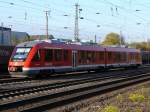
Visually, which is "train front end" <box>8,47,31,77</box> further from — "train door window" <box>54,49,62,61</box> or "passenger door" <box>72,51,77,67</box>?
→ "passenger door" <box>72,51,77,67</box>

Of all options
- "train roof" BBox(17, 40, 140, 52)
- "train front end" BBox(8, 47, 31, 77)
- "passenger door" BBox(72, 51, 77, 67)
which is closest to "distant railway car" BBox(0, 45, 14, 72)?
"train roof" BBox(17, 40, 140, 52)

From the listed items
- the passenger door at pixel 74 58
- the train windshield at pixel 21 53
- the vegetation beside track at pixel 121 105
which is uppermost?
the train windshield at pixel 21 53

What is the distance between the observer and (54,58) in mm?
30359

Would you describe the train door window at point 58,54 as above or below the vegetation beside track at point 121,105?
above

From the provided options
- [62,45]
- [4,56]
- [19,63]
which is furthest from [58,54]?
[4,56]

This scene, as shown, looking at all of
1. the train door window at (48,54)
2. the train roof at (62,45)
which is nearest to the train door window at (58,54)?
the train roof at (62,45)

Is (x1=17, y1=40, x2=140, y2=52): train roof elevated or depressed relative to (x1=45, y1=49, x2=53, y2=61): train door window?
elevated

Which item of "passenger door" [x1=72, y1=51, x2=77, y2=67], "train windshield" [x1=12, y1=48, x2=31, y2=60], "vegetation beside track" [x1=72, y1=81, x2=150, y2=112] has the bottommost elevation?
"vegetation beside track" [x1=72, y1=81, x2=150, y2=112]

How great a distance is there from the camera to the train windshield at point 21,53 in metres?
28.2

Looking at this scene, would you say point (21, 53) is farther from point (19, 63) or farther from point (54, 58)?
point (54, 58)

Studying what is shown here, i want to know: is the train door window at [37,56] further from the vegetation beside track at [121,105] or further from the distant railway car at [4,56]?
the vegetation beside track at [121,105]

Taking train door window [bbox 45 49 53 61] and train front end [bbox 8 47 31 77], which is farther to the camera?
train door window [bbox 45 49 53 61]

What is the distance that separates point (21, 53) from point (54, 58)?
2.72m

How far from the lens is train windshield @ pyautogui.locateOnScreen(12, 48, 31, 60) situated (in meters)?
28.2
